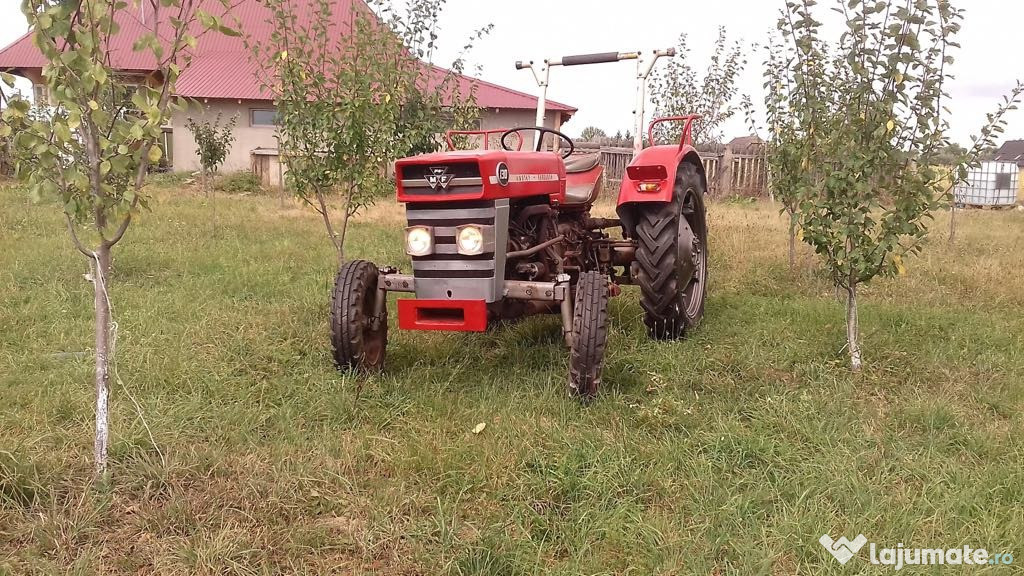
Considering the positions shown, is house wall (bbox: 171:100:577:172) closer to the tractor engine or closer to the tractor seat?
the tractor seat

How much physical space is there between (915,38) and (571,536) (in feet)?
9.84

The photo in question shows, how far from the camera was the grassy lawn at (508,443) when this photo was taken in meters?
2.38

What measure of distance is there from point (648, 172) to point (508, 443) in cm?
195

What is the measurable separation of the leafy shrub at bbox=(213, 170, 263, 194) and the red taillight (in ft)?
43.6

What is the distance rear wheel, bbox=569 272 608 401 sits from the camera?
3.40 metres

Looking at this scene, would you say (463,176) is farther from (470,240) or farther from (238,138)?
(238,138)

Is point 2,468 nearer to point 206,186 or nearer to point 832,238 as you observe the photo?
point 832,238

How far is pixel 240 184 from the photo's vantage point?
1636 cm

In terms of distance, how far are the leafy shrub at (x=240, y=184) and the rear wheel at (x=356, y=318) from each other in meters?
13.1

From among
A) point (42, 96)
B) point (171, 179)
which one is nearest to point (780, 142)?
point (42, 96)

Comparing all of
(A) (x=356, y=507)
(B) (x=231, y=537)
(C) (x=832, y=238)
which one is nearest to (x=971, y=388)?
(C) (x=832, y=238)

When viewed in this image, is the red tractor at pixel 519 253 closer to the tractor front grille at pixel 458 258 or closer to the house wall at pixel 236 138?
the tractor front grille at pixel 458 258

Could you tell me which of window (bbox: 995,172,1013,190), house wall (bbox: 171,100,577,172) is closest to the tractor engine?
house wall (bbox: 171,100,577,172)

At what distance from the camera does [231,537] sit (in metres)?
2.38
